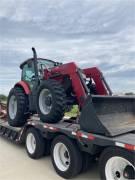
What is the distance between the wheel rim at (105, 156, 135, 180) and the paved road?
2.86 feet

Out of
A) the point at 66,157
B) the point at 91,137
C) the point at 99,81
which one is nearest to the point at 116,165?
the point at 91,137

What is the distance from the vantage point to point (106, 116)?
15.4 ft

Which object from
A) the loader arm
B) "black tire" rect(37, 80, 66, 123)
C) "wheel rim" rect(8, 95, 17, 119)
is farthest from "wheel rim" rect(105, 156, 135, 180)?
"wheel rim" rect(8, 95, 17, 119)

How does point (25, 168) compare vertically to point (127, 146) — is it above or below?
below

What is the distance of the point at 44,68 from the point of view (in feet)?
23.9

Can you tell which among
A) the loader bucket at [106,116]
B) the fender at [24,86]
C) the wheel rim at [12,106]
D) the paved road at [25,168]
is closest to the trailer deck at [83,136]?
the loader bucket at [106,116]

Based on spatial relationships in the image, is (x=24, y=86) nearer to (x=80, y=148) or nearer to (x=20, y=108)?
(x=20, y=108)

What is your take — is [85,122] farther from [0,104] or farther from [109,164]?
[0,104]

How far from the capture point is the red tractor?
5.60 meters

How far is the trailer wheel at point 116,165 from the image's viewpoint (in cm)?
374

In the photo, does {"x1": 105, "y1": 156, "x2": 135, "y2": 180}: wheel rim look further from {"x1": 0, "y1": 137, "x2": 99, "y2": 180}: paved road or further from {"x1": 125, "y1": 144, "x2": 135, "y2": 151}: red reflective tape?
{"x1": 0, "y1": 137, "x2": 99, "y2": 180}: paved road

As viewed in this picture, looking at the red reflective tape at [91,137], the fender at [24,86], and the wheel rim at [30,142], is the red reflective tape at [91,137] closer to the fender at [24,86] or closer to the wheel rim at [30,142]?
the wheel rim at [30,142]

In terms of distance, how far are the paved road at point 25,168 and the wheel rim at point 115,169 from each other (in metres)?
0.87

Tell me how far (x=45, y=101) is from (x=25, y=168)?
5.52 ft
